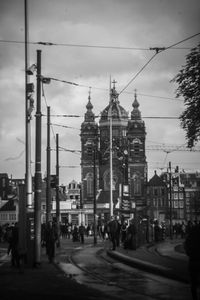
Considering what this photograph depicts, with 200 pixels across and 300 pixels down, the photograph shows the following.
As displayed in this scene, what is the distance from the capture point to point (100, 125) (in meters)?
131

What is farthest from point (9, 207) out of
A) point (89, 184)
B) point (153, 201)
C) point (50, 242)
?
point (50, 242)

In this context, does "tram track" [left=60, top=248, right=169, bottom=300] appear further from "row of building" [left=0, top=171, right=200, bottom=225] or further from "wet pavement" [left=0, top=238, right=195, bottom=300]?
"row of building" [left=0, top=171, right=200, bottom=225]

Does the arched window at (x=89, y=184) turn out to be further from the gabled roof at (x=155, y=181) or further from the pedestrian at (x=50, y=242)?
the pedestrian at (x=50, y=242)

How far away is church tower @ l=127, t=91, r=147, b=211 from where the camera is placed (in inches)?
4951

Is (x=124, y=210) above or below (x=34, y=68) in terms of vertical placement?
below

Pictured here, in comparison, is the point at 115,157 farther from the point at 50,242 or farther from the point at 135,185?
the point at 50,242

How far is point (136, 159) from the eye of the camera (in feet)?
421

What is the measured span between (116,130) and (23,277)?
113901mm

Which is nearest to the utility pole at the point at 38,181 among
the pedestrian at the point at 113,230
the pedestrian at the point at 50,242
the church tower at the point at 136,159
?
the pedestrian at the point at 50,242

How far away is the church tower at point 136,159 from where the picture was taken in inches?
4951

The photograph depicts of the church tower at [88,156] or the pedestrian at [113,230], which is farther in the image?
the church tower at [88,156]

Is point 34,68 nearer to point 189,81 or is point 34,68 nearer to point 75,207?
point 189,81

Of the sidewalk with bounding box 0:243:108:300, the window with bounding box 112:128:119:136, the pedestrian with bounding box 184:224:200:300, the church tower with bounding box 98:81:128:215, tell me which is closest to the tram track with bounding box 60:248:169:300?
the sidewalk with bounding box 0:243:108:300

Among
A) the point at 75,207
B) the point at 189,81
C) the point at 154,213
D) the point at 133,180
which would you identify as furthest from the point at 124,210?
the point at 154,213
